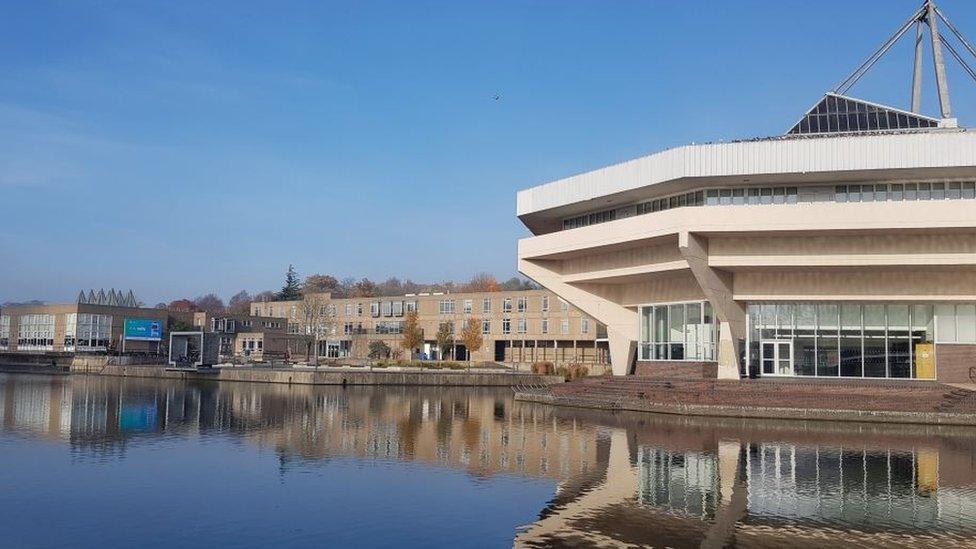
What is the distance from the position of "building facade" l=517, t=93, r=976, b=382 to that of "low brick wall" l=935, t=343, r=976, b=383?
0.07 metres

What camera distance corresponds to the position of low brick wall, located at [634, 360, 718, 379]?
42875 mm

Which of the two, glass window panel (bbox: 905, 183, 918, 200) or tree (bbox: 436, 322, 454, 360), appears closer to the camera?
glass window panel (bbox: 905, 183, 918, 200)

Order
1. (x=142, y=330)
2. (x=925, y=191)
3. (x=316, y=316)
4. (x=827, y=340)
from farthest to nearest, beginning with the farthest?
(x=316, y=316) < (x=142, y=330) < (x=827, y=340) < (x=925, y=191)

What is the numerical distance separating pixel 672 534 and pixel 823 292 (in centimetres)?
3276

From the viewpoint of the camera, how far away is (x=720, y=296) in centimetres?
4206

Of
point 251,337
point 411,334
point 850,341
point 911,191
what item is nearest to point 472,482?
point 911,191

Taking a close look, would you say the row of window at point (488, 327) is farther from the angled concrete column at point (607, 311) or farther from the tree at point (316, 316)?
the angled concrete column at point (607, 311)

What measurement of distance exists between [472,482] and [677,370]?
1113 inches

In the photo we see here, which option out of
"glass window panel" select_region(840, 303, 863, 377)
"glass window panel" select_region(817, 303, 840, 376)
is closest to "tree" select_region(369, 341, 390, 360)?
"glass window panel" select_region(817, 303, 840, 376)

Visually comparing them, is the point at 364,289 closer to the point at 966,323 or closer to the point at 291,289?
the point at 291,289

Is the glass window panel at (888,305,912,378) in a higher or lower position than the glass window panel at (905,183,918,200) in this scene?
lower

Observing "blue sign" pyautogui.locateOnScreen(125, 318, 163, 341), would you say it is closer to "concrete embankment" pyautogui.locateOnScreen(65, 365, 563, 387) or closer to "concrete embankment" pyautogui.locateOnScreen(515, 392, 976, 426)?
"concrete embankment" pyautogui.locateOnScreen(65, 365, 563, 387)

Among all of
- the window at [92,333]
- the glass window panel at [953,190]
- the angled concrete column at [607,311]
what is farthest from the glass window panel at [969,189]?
the window at [92,333]

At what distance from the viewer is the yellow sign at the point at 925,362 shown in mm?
41938
